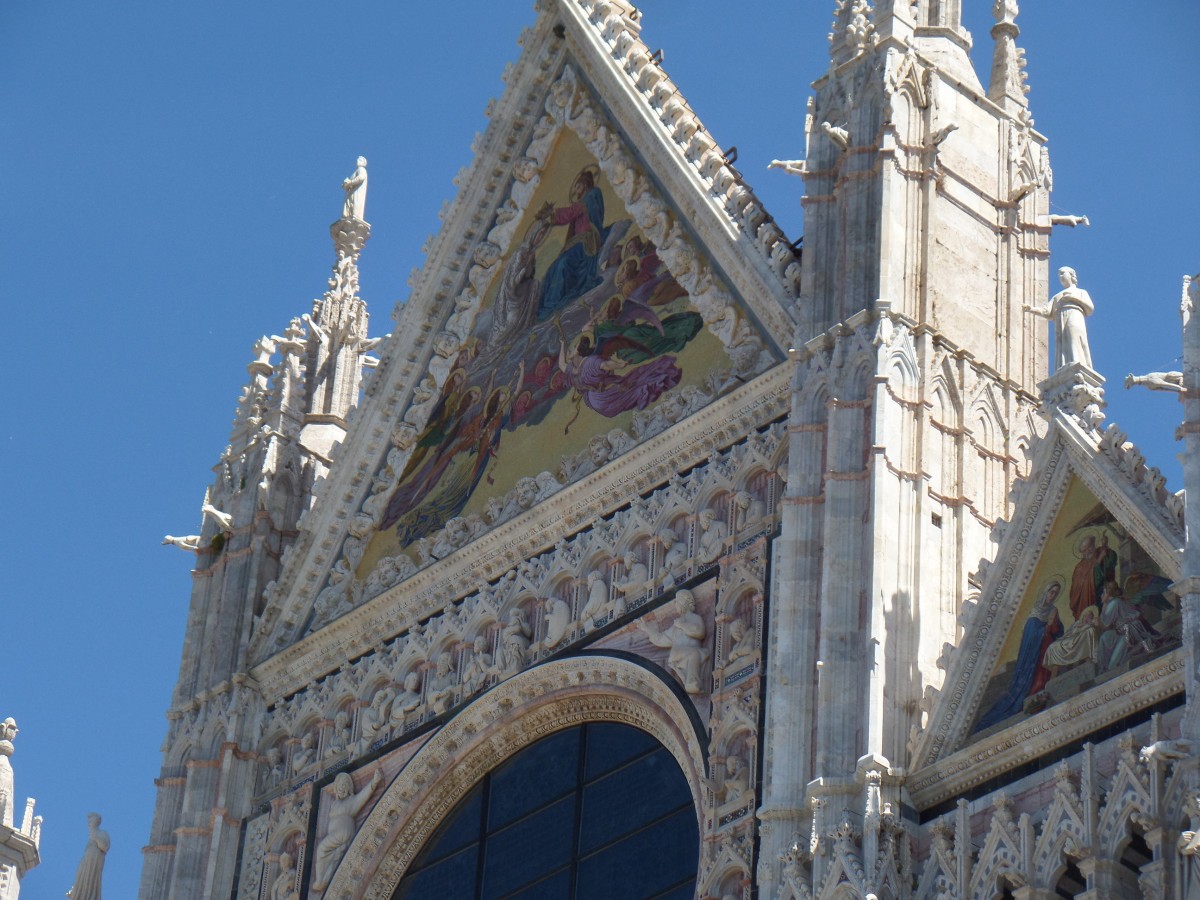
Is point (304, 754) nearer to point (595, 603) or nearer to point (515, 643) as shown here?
point (515, 643)

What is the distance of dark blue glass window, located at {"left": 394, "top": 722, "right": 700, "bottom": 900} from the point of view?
23109mm

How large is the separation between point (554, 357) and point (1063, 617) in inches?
286

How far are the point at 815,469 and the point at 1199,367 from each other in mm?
3953

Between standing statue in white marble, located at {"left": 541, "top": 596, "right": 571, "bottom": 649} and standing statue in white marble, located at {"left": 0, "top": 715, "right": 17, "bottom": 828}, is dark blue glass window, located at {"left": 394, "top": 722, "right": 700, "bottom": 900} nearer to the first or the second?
standing statue in white marble, located at {"left": 541, "top": 596, "right": 571, "bottom": 649}

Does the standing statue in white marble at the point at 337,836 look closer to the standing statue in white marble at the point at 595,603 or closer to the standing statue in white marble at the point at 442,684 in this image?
the standing statue in white marble at the point at 442,684

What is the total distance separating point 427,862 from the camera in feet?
82.6

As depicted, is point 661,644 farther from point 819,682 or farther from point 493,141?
point 493,141

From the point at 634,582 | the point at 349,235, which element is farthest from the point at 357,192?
the point at 634,582

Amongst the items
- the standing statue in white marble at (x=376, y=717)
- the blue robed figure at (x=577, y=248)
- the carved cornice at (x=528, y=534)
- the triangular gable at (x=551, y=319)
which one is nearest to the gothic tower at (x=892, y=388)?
the carved cornice at (x=528, y=534)

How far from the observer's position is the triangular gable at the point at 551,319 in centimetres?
Answer: 2536

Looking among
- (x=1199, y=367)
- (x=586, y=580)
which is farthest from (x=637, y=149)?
(x=1199, y=367)

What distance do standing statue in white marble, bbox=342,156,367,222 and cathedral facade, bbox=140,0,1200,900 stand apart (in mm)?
572

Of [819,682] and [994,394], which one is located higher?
[994,394]

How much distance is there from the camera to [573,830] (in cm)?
2389
